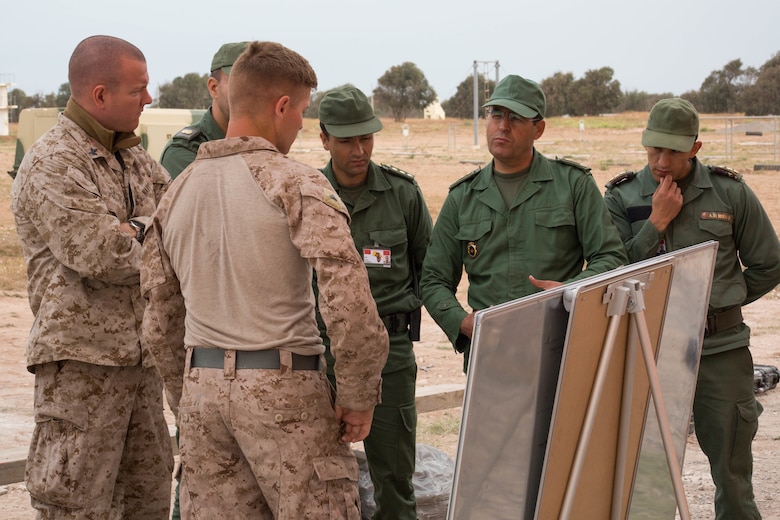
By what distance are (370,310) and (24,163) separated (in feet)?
5.45

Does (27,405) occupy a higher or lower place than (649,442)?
lower

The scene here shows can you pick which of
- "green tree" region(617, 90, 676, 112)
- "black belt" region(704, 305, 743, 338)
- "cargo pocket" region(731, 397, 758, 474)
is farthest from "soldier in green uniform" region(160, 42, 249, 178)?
"green tree" region(617, 90, 676, 112)

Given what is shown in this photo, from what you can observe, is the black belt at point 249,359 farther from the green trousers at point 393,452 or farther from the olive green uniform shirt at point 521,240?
the green trousers at point 393,452

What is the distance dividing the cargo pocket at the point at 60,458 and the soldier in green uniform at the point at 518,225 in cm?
148

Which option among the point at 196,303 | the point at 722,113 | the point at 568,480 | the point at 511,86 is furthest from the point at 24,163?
the point at 722,113

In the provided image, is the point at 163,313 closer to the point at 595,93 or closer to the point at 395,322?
the point at 395,322

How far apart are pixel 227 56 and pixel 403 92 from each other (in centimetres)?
7438

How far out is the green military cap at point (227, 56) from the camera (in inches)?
180

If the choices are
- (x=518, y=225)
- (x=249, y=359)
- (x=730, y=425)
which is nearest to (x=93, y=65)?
(x=249, y=359)

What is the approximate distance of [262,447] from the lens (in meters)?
2.97

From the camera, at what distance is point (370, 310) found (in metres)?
3.01

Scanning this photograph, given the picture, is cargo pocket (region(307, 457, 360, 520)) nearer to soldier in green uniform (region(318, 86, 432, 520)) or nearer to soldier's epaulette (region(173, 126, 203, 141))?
soldier in green uniform (region(318, 86, 432, 520))

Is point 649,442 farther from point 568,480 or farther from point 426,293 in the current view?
point 426,293

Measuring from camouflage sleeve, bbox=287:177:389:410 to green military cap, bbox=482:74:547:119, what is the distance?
127 centimetres
